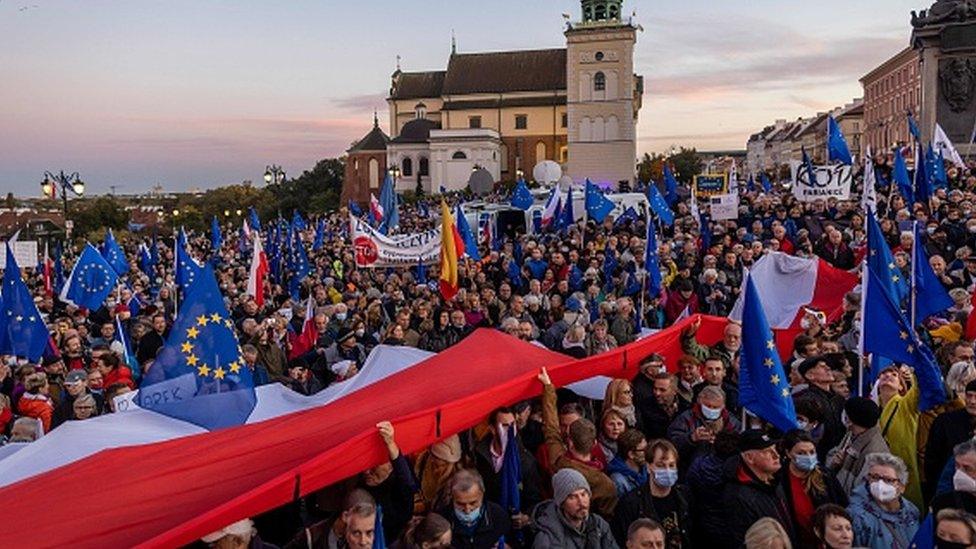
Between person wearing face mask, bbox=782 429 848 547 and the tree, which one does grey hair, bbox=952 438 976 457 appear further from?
the tree

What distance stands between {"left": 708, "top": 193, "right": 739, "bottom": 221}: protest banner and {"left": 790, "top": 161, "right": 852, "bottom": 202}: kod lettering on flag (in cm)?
149

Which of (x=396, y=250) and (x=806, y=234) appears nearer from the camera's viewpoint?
(x=806, y=234)

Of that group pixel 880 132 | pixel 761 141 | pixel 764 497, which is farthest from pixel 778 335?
pixel 761 141

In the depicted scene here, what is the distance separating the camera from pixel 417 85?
106562mm

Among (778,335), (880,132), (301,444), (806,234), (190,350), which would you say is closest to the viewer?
(301,444)

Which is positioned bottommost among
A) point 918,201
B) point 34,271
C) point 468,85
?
point 34,271

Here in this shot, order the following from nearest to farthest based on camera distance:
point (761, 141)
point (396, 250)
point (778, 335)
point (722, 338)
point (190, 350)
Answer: point (190, 350), point (722, 338), point (778, 335), point (396, 250), point (761, 141)

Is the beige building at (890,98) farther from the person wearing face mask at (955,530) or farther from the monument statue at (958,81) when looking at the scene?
the person wearing face mask at (955,530)

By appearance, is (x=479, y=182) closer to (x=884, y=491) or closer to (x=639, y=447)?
(x=639, y=447)

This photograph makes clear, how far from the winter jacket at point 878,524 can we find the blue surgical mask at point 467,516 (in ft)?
6.92

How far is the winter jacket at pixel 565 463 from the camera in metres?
5.75

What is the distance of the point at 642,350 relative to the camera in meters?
7.84

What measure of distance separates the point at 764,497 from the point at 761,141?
202183 mm

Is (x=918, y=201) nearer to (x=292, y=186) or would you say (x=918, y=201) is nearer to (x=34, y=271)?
(x=34, y=271)
